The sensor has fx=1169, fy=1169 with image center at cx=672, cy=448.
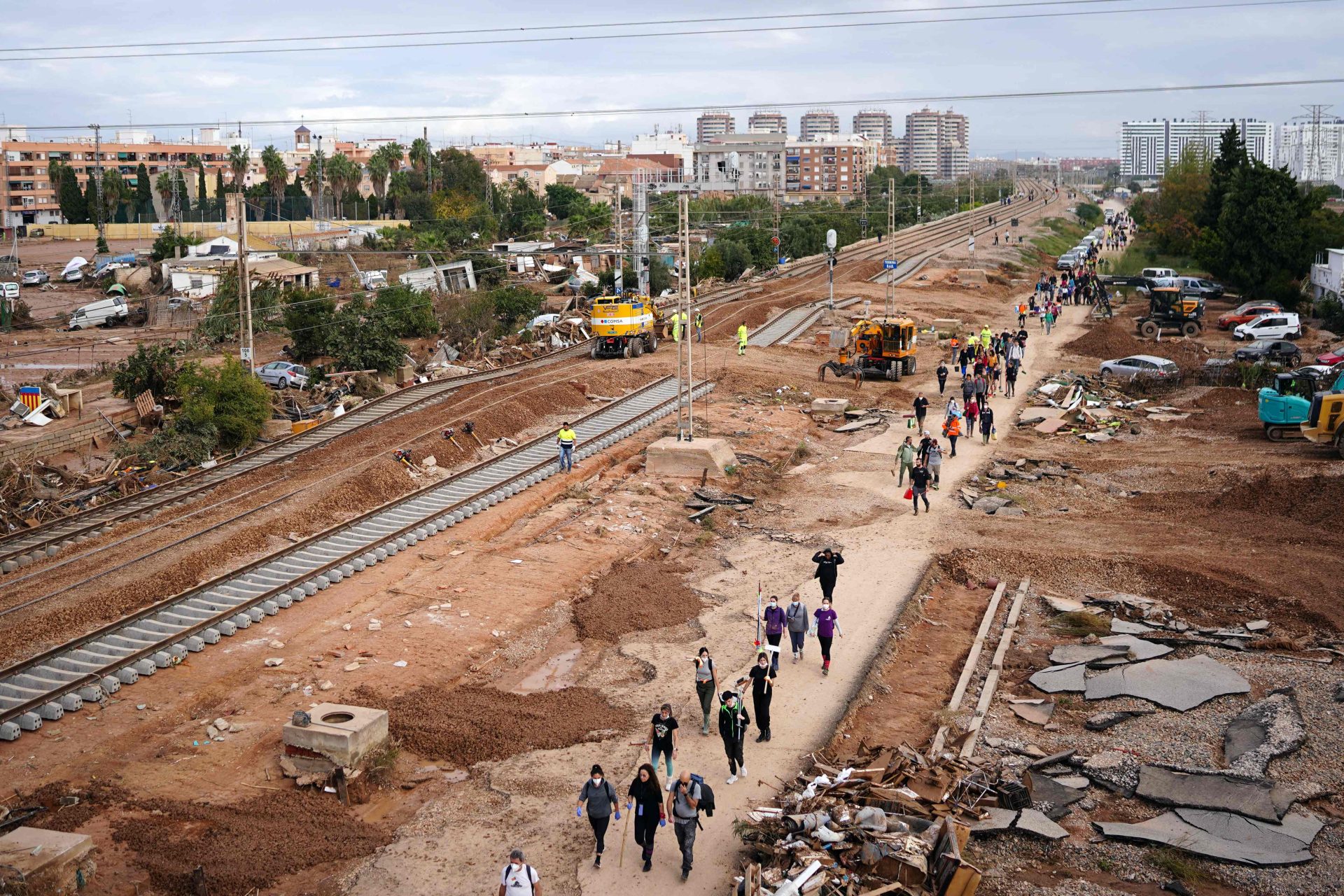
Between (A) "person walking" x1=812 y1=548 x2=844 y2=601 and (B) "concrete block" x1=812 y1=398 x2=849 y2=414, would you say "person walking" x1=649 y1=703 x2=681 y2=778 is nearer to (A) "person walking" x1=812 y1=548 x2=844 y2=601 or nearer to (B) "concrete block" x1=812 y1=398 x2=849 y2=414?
(A) "person walking" x1=812 y1=548 x2=844 y2=601

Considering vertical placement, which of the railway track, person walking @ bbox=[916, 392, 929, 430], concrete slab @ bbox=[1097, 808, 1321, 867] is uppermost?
person walking @ bbox=[916, 392, 929, 430]

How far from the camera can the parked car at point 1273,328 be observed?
46.0m

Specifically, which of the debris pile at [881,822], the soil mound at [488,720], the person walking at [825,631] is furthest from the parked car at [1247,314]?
the soil mound at [488,720]

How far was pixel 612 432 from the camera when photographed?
31.5m

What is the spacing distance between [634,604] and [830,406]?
17.1 m

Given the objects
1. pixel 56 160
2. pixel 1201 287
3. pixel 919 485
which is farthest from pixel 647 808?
pixel 56 160

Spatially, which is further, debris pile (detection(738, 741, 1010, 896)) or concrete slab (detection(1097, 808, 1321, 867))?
concrete slab (detection(1097, 808, 1321, 867))

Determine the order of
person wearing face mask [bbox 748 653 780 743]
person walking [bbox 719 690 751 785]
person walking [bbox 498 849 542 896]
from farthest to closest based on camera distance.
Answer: person wearing face mask [bbox 748 653 780 743], person walking [bbox 719 690 751 785], person walking [bbox 498 849 542 896]

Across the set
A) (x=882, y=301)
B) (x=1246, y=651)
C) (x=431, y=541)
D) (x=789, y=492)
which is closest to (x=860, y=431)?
(x=789, y=492)

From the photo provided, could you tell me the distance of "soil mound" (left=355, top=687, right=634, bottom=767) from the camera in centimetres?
1395

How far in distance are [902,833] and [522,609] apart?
9127 mm

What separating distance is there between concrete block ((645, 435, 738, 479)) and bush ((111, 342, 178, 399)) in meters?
16.8

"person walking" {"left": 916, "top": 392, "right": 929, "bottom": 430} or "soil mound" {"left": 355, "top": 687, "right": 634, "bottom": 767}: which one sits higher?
"person walking" {"left": 916, "top": 392, "right": 929, "bottom": 430}

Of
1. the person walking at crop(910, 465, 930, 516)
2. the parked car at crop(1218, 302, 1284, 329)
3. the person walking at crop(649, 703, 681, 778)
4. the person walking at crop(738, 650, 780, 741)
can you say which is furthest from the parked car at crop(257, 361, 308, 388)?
the parked car at crop(1218, 302, 1284, 329)
